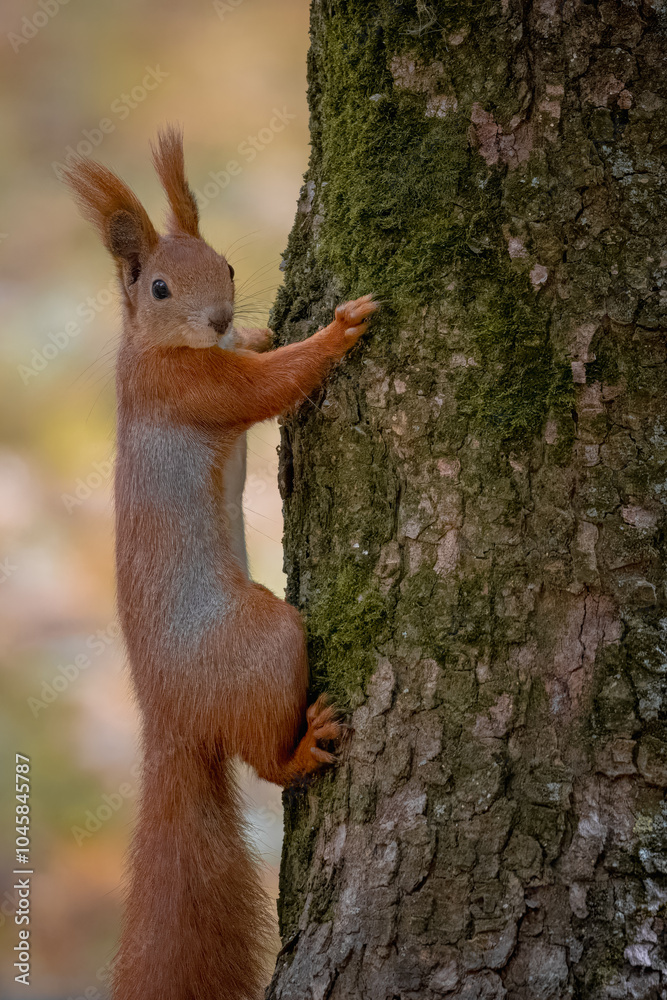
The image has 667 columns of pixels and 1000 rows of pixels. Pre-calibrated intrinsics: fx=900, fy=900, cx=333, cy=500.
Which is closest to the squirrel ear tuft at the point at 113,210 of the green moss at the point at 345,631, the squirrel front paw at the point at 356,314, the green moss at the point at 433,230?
the green moss at the point at 433,230

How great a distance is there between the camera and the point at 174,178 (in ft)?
8.57

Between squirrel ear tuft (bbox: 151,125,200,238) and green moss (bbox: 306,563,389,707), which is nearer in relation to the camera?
green moss (bbox: 306,563,389,707)

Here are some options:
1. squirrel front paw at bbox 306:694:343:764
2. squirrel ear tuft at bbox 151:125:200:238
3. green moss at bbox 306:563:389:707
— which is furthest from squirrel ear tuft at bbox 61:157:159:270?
squirrel front paw at bbox 306:694:343:764

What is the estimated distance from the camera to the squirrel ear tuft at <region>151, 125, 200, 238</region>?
261 centimetres

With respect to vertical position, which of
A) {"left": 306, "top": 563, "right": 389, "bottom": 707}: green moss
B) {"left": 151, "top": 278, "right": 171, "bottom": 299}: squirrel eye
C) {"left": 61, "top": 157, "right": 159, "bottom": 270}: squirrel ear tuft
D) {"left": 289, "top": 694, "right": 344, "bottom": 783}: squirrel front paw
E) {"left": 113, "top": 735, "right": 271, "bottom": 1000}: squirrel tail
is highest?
{"left": 61, "top": 157, "right": 159, "bottom": 270}: squirrel ear tuft

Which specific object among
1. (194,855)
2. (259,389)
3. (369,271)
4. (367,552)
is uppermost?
(369,271)

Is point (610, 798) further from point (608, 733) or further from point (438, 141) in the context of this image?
point (438, 141)

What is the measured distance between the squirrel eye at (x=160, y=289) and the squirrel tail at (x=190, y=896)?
1167mm

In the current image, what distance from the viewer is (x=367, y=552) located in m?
2.04

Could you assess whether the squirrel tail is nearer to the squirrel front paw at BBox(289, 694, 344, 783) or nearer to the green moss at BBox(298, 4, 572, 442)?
the squirrel front paw at BBox(289, 694, 344, 783)

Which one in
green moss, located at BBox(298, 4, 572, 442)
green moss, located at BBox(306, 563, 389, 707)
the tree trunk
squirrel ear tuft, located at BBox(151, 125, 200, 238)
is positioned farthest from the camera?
squirrel ear tuft, located at BBox(151, 125, 200, 238)

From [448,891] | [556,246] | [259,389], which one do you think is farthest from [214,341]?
[448,891]

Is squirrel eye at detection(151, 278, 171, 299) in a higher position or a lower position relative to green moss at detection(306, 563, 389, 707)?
higher

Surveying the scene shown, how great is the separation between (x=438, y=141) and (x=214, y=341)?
77 centimetres
